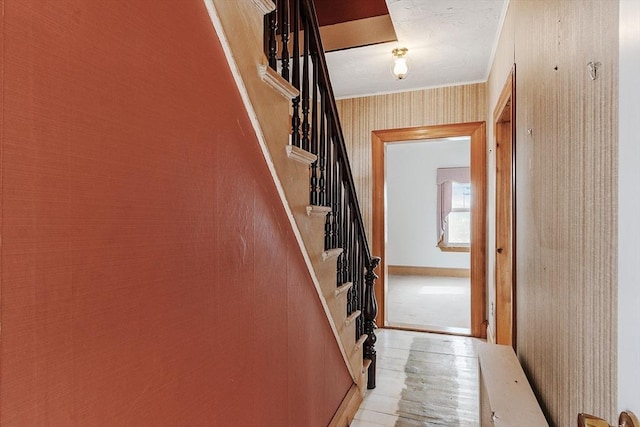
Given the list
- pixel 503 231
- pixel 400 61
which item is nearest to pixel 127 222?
pixel 400 61

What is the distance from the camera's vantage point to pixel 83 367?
23.1 inches

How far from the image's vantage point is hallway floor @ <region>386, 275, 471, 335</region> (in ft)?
12.4

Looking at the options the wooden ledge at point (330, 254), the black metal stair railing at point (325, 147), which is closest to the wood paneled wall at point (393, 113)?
the black metal stair railing at point (325, 147)

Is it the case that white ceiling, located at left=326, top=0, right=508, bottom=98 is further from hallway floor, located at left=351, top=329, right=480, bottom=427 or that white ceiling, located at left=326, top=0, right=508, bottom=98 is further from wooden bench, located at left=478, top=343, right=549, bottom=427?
hallway floor, located at left=351, top=329, right=480, bottom=427

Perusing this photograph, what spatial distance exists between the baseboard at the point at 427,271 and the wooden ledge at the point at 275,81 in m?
5.55

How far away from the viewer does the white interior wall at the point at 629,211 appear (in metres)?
0.56

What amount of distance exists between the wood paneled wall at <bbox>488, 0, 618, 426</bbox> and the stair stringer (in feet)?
2.87

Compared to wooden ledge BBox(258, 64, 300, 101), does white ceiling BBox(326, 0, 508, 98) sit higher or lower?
higher

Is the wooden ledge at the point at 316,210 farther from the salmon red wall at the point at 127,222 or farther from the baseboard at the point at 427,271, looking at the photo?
the baseboard at the point at 427,271

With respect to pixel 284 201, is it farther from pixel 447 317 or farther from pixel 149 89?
pixel 447 317

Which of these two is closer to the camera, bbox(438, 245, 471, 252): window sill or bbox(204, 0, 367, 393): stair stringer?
bbox(204, 0, 367, 393): stair stringer

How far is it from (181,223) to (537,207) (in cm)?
132

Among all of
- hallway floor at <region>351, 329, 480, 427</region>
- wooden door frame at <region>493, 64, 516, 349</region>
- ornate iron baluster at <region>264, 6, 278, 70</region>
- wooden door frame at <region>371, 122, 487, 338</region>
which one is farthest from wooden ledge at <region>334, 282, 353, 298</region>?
wooden door frame at <region>371, 122, 487, 338</region>

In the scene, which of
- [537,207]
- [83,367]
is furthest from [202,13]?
[537,207]
